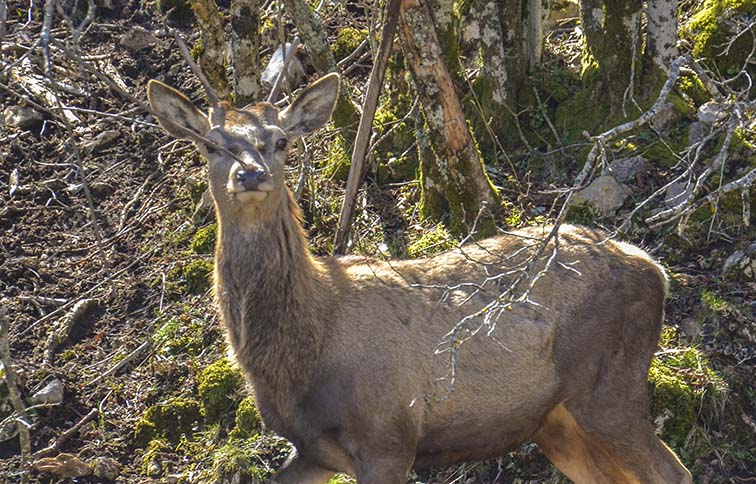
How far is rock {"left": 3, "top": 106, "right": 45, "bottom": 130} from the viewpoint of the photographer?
39.8 ft

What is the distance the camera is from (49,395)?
359 inches

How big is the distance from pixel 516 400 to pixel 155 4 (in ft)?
27.7

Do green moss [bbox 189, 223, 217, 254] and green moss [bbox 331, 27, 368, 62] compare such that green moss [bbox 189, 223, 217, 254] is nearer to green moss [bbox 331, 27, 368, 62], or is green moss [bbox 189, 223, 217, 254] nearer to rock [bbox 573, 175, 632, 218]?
green moss [bbox 331, 27, 368, 62]

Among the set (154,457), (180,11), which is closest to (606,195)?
(154,457)

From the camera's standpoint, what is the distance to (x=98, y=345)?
9781 millimetres

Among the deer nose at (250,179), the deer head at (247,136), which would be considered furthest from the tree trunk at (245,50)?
the deer nose at (250,179)

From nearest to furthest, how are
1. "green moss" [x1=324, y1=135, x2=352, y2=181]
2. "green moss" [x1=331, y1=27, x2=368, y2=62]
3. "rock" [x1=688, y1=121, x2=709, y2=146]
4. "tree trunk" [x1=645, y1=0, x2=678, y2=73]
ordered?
"rock" [x1=688, y1=121, x2=709, y2=146] → "tree trunk" [x1=645, y1=0, x2=678, y2=73] → "green moss" [x1=324, y1=135, x2=352, y2=181] → "green moss" [x1=331, y1=27, x2=368, y2=62]

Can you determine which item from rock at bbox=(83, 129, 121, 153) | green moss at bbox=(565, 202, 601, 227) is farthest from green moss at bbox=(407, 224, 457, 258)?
rock at bbox=(83, 129, 121, 153)

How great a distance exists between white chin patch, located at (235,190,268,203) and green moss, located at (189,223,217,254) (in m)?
3.86

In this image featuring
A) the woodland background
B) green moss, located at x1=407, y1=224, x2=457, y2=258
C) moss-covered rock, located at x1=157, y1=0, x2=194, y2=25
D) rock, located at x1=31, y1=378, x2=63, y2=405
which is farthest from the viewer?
moss-covered rock, located at x1=157, y1=0, x2=194, y2=25

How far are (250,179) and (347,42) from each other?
5.90 m

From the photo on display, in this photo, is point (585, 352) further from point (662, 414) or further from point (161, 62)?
point (161, 62)

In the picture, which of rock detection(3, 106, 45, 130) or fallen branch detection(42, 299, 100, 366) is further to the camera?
rock detection(3, 106, 45, 130)

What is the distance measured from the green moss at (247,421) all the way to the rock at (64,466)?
3.95ft
